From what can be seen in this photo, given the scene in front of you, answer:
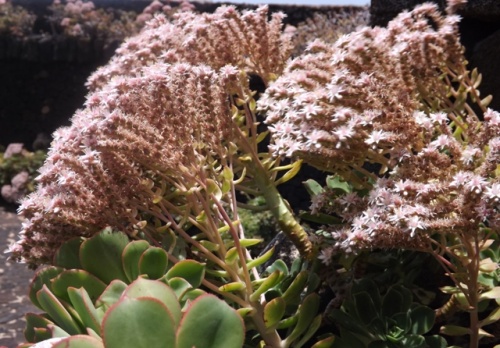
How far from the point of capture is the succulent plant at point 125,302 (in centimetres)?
95

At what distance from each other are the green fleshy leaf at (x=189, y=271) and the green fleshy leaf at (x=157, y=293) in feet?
0.44

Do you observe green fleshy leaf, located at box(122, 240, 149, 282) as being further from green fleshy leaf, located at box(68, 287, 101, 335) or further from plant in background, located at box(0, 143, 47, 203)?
plant in background, located at box(0, 143, 47, 203)

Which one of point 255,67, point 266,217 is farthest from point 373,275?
point 266,217

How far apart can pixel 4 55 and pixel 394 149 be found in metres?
8.61

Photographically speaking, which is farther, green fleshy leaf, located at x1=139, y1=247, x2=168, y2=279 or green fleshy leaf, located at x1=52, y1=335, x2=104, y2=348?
green fleshy leaf, located at x1=139, y1=247, x2=168, y2=279

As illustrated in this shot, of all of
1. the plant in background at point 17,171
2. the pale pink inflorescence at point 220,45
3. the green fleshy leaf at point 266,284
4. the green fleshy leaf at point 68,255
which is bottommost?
the plant in background at point 17,171

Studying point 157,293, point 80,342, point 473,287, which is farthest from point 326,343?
point 80,342

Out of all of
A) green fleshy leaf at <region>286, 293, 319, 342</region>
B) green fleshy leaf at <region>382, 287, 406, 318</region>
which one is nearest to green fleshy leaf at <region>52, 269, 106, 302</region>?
green fleshy leaf at <region>286, 293, 319, 342</region>

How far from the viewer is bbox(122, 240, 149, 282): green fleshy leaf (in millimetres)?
1163

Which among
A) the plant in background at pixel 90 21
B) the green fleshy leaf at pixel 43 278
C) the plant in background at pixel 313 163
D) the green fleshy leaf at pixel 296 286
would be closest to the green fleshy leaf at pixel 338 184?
the plant in background at pixel 313 163

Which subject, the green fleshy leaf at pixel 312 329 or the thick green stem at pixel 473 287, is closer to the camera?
the thick green stem at pixel 473 287

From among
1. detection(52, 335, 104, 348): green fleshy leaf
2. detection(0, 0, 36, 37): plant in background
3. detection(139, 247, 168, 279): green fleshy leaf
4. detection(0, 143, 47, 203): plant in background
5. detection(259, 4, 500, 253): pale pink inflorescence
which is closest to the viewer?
detection(52, 335, 104, 348): green fleshy leaf

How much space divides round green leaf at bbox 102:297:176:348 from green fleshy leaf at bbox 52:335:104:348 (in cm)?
1

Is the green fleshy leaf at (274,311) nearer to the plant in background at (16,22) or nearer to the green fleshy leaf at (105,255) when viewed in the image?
the green fleshy leaf at (105,255)
